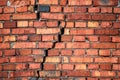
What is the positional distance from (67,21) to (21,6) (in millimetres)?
596

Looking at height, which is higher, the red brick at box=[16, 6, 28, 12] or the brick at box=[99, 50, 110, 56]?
the red brick at box=[16, 6, 28, 12]

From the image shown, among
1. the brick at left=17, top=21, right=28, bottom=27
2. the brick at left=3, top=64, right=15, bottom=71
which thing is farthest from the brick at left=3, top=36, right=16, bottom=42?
the brick at left=3, top=64, right=15, bottom=71

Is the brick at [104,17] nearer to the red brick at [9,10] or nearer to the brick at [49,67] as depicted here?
the brick at [49,67]

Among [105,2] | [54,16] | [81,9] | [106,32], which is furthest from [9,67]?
[105,2]

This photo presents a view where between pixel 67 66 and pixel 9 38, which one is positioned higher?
pixel 9 38

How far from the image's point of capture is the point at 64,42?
2.61 meters

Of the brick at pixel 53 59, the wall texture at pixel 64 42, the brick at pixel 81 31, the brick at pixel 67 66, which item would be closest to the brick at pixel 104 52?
the wall texture at pixel 64 42

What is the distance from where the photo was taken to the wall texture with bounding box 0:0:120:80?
2.59m

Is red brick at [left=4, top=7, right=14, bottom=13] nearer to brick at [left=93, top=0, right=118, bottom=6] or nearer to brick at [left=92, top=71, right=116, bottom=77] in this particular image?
brick at [left=93, top=0, right=118, bottom=6]

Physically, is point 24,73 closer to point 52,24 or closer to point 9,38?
point 9,38

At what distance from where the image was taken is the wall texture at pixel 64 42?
2.59 metres

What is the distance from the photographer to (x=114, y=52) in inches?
102

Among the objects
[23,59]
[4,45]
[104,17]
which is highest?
[104,17]

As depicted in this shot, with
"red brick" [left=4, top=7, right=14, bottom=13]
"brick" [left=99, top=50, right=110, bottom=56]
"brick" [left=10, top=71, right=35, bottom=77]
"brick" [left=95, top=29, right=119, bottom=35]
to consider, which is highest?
"red brick" [left=4, top=7, right=14, bottom=13]
